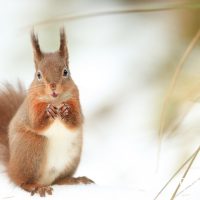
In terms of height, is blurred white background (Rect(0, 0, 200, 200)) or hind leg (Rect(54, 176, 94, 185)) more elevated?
blurred white background (Rect(0, 0, 200, 200))

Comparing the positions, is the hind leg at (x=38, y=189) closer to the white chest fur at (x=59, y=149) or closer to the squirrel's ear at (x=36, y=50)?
the white chest fur at (x=59, y=149)

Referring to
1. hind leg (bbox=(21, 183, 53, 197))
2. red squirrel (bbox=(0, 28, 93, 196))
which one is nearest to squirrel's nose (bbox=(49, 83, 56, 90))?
red squirrel (bbox=(0, 28, 93, 196))

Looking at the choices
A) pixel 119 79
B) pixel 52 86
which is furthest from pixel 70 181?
pixel 119 79

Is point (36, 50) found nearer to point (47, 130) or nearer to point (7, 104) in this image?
A: point (47, 130)

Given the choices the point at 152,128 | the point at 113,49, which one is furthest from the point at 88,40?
the point at 152,128

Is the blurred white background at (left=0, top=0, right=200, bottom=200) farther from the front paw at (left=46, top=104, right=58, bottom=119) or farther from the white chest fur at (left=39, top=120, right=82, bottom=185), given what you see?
the front paw at (left=46, top=104, right=58, bottom=119)

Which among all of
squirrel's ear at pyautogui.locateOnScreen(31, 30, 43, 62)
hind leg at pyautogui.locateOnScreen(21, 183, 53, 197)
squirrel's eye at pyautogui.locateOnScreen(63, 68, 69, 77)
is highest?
squirrel's ear at pyautogui.locateOnScreen(31, 30, 43, 62)

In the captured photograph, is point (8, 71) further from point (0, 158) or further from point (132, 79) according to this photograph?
point (0, 158)
